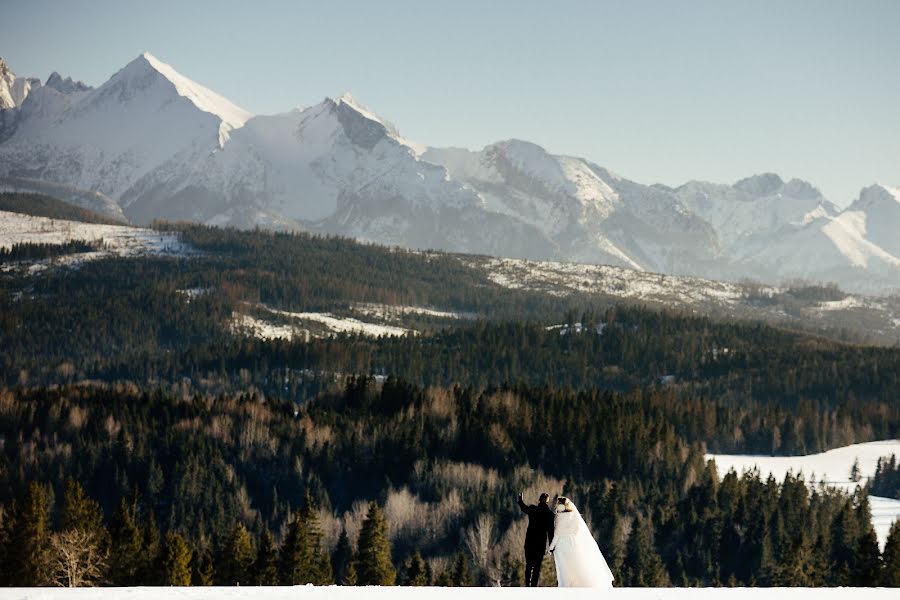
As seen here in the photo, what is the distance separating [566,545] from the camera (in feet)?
139

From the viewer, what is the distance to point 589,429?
7515 inches

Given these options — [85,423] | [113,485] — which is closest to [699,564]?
[113,485]

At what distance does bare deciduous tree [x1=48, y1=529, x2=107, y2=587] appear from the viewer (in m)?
92.5

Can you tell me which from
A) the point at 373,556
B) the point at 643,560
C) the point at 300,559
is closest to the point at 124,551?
the point at 300,559

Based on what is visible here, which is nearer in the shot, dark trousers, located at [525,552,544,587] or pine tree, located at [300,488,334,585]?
dark trousers, located at [525,552,544,587]

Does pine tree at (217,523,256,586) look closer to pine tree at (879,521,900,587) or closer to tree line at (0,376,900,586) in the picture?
tree line at (0,376,900,586)

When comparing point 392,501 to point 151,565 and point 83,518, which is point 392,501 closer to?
point 83,518

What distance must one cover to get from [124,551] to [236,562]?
9654 mm

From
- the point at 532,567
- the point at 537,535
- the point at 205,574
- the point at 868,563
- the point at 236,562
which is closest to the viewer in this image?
the point at 537,535

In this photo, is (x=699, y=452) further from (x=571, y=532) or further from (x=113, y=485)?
(x=571, y=532)

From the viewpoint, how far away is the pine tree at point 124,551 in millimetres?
101250

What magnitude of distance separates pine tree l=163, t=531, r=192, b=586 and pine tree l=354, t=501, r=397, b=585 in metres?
17.8
